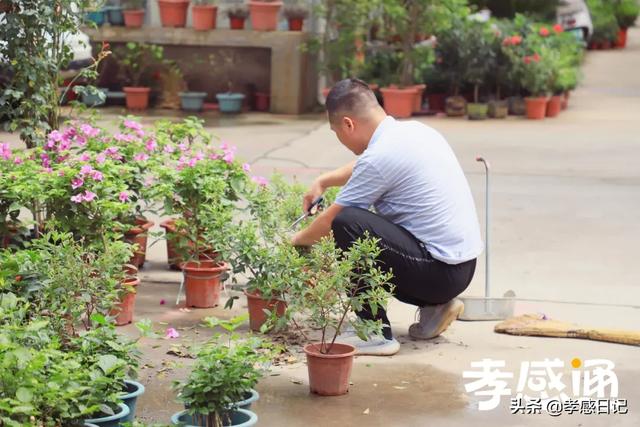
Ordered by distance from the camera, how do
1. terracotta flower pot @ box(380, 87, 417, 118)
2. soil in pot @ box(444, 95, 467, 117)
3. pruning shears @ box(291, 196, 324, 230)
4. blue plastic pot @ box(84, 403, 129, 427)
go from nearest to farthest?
1. blue plastic pot @ box(84, 403, 129, 427)
2. pruning shears @ box(291, 196, 324, 230)
3. terracotta flower pot @ box(380, 87, 417, 118)
4. soil in pot @ box(444, 95, 467, 117)

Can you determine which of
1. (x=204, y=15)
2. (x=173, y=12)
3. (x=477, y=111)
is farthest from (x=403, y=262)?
(x=173, y=12)

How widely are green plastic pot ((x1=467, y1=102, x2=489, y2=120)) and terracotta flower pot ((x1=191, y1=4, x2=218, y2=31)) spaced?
351 centimetres

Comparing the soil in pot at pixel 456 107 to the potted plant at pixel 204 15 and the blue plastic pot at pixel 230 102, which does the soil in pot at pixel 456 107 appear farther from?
the potted plant at pixel 204 15

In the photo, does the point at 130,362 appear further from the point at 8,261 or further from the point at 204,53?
the point at 204,53

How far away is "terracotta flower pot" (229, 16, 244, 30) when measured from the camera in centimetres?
1557

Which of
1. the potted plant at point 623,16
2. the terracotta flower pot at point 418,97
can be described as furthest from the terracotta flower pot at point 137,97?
the potted plant at point 623,16

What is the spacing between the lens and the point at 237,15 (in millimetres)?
15516

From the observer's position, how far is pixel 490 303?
21.4 ft

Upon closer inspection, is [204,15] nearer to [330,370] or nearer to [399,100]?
[399,100]

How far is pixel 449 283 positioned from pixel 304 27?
35.9 ft

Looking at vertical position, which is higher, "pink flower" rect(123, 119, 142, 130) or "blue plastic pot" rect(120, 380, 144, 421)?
"pink flower" rect(123, 119, 142, 130)

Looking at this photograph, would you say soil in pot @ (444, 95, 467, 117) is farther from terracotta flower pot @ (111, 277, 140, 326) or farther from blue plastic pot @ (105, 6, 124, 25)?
terracotta flower pot @ (111, 277, 140, 326)

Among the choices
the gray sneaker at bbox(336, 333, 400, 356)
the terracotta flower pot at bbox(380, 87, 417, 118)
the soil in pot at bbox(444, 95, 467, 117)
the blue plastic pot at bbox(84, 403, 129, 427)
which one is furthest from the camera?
the soil in pot at bbox(444, 95, 467, 117)

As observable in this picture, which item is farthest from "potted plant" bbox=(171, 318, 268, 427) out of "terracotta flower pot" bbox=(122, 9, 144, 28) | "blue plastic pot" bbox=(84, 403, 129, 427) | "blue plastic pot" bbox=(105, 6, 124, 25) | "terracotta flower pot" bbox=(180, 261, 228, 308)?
"blue plastic pot" bbox=(105, 6, 124, 25)
